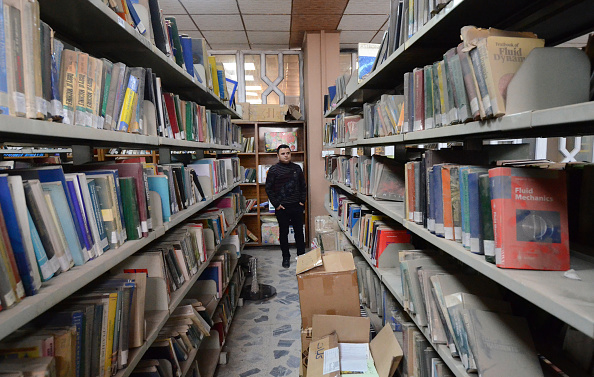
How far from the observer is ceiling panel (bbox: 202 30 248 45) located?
481cm

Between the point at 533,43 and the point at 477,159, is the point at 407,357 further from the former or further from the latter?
the point at 533,43

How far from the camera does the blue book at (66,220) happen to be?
89 centimetres

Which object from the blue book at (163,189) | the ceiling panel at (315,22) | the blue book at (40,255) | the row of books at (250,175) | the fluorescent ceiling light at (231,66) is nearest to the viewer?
the blue book at (40,255)

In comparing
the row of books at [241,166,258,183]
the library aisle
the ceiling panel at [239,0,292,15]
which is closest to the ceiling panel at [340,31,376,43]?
the ceiling panel at [239,0,292,15]

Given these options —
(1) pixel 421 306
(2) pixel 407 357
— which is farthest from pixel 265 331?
(1) pixel 421 306

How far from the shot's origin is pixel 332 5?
4.00m

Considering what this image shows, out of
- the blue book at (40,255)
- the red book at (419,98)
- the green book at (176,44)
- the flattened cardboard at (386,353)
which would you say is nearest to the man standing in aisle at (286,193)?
the green book at (176,44)

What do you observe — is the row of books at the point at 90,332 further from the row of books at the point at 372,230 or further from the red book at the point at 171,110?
the row of books at the point at 372,230

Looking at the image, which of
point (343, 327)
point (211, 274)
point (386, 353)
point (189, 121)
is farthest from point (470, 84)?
point (211, 274)

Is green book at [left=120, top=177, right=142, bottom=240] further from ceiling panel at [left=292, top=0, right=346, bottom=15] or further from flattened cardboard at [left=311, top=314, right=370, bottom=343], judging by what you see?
ceiling panel at [left=292, top=0, right=346, bottom=15]

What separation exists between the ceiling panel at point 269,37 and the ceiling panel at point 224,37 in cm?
13

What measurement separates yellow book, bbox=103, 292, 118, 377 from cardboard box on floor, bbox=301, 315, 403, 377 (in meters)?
1.00

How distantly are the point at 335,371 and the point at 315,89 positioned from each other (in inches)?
166

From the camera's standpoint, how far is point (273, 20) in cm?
441
